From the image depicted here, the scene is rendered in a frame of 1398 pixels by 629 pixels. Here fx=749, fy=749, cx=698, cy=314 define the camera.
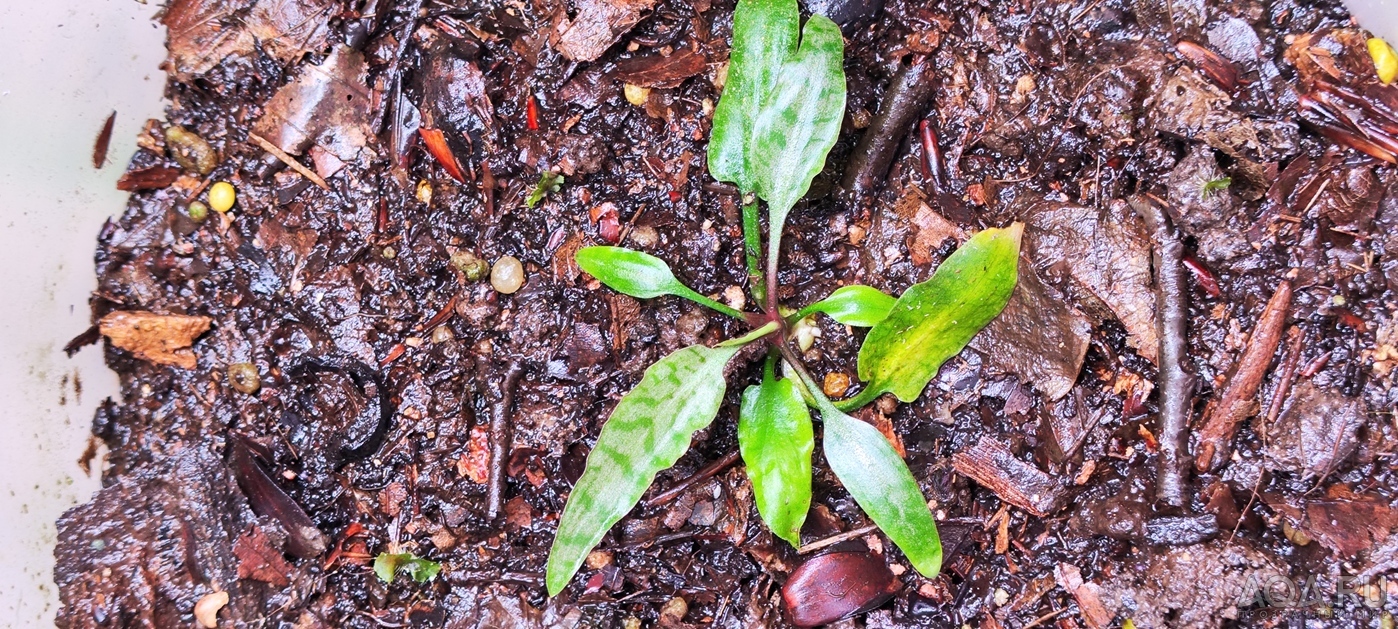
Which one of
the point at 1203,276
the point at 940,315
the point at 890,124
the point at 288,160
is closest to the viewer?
the point at 940,315

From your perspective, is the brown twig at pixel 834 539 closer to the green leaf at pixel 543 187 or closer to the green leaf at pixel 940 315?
the green leaf at pixel 940 315

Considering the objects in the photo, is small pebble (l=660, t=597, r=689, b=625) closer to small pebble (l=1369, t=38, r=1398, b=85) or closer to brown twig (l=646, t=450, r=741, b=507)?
brown twig (l=646, t=450, r=741, b=507)

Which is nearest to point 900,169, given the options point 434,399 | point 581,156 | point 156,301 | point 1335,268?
point 581,156

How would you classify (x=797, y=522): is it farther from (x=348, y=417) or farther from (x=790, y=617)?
(x=348, y=417)

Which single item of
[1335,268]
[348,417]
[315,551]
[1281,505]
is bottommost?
[315,551]

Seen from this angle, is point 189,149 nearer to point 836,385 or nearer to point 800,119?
point 800,119

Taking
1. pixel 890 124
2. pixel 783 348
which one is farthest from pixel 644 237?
pixel 890 124

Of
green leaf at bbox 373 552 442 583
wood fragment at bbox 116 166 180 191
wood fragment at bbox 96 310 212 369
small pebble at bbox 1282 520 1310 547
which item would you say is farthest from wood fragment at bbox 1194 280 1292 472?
wood fragment at bbox 116 166 180 191
